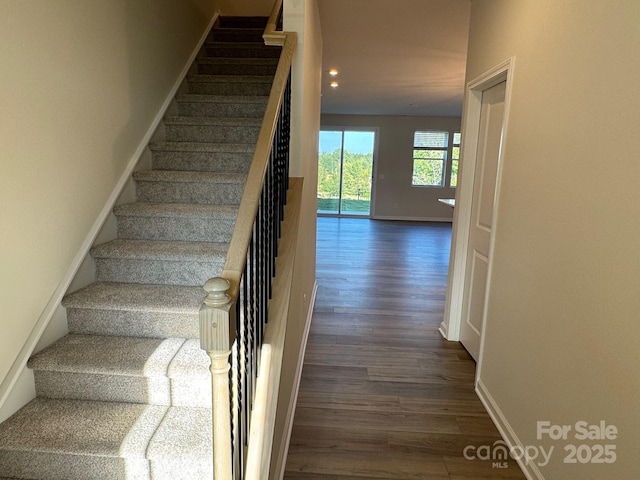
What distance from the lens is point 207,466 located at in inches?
54.6

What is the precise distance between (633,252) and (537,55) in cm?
117

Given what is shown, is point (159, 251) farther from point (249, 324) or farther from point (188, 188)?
point (249, 324)

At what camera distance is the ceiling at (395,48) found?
125 inches

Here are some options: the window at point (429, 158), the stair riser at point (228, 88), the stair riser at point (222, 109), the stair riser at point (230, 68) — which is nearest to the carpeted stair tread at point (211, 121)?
the stair riser at point (222, 109)

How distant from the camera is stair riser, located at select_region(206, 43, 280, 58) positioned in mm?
3617

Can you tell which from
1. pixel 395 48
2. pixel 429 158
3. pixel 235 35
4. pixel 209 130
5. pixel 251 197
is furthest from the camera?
pixel 429 158

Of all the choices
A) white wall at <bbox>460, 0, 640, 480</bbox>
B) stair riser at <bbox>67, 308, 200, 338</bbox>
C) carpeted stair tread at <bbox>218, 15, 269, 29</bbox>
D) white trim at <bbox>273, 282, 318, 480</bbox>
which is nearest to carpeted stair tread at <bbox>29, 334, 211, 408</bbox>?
stair riser at <bbox>67, 308, 200, 338</bbox>

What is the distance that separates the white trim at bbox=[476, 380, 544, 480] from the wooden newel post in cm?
160

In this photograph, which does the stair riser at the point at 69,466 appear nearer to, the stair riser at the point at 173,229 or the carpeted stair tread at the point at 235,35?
the stair riser at the point at 173,229

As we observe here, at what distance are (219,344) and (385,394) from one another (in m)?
1.86

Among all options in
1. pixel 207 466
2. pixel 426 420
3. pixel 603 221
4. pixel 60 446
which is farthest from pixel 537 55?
pixel 60 446

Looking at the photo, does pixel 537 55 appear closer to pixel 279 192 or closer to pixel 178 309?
pixel 279 192

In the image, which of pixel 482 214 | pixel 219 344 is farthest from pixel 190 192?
pixel 482 214

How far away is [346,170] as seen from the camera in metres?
10.1
